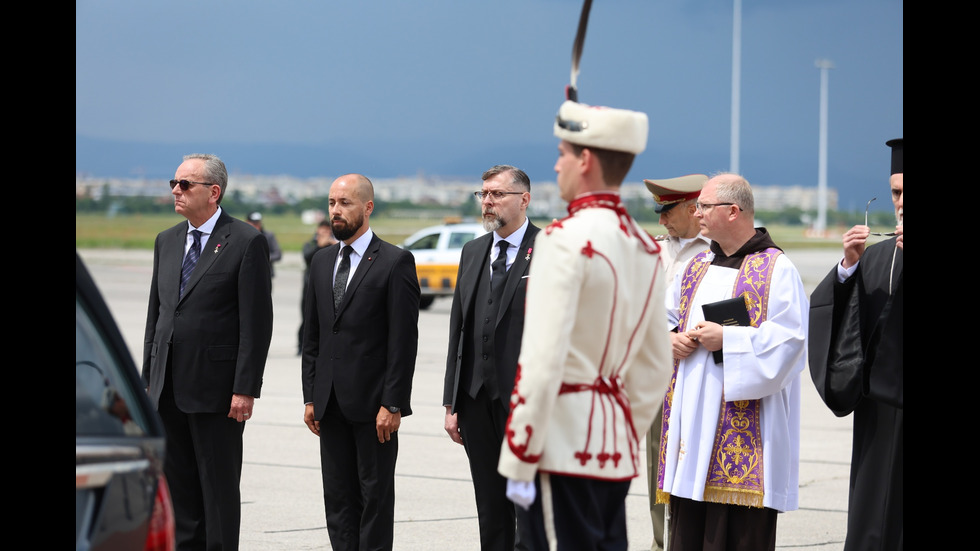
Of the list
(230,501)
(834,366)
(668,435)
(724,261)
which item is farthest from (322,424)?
(834,366)

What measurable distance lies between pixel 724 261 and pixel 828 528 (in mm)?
2342

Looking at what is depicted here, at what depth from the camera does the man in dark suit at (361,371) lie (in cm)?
576

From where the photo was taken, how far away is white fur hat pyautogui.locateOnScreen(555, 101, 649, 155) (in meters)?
3.70

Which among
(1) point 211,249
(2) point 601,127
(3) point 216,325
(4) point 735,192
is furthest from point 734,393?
Answer: (1) point 211,249

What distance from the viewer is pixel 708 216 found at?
17.8 feet

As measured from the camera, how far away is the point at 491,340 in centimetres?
574

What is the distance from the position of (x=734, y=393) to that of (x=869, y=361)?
615 mm

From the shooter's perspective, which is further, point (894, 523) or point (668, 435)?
point (668, 435)

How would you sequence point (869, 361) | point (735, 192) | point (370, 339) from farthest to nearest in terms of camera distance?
point (370, 339), point (735, 192), point (869, 361)

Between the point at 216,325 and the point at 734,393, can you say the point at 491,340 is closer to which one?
the point at 734,393

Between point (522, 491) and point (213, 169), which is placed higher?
point (213, 169)

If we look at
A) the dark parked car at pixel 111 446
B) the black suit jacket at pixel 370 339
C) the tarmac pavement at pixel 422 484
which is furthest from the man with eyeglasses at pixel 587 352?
the tarmac pavement at pixel 422 484

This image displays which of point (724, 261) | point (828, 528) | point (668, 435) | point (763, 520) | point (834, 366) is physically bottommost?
point (828, 528)

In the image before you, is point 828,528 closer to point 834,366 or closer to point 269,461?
point 834,366
